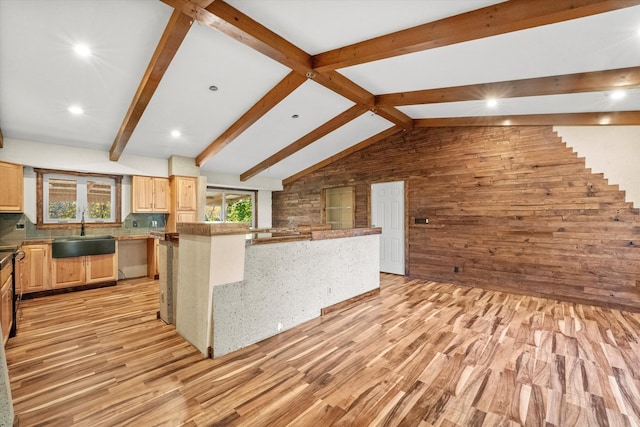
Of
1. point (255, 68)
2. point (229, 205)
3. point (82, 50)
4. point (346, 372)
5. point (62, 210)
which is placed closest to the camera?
point (346, 372)

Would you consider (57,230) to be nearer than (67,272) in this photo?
No

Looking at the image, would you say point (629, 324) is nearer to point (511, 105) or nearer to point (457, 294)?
point (457, 294)

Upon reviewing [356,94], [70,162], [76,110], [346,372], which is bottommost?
[346,372]

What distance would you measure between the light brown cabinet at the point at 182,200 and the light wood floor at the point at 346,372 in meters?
2.33

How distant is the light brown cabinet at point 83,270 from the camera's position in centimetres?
444

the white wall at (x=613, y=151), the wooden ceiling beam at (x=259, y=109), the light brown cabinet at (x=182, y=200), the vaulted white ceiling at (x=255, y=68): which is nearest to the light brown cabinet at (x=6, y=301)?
the vaulted white ceiling at (x=255, y=68)

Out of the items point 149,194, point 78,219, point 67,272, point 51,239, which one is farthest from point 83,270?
point 149,194

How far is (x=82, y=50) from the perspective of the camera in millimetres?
2834

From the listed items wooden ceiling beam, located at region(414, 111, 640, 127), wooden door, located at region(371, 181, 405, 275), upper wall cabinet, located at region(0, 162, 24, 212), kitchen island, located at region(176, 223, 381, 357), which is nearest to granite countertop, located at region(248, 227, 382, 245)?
kitchen island, located at region(176, 223, 381, 357)

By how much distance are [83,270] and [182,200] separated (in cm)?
196

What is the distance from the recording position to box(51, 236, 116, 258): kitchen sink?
14.5 ft

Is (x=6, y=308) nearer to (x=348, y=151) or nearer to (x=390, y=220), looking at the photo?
(x=390, y=220)

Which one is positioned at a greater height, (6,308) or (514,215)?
(514,215)

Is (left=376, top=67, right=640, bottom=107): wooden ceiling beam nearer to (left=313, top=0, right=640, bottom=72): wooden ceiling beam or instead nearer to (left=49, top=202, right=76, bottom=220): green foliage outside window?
(left=313, top=0, right=640, bottom=72): wooden ceiling beam
